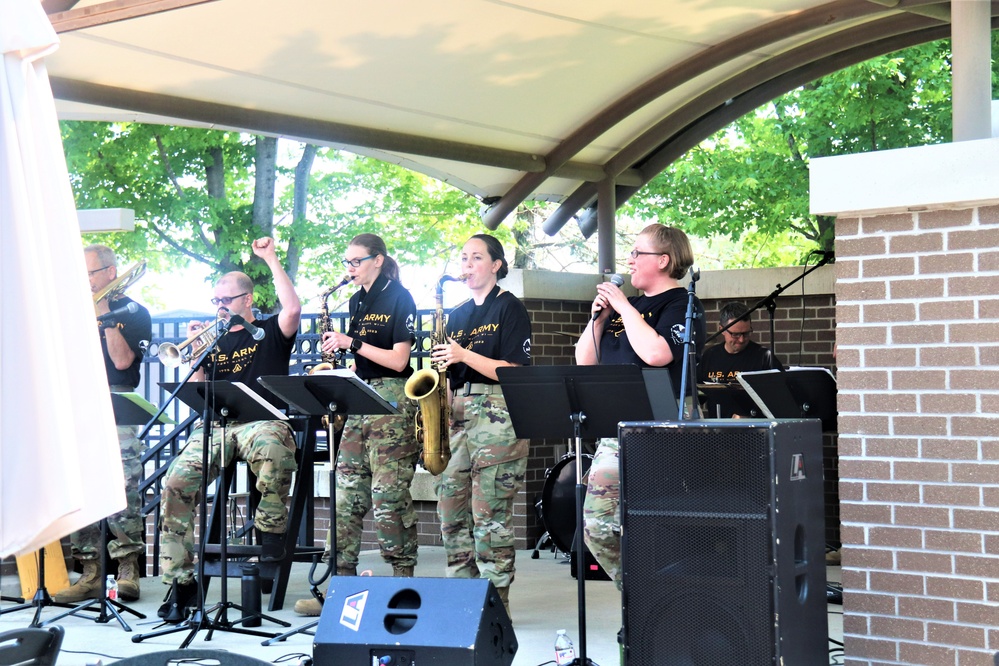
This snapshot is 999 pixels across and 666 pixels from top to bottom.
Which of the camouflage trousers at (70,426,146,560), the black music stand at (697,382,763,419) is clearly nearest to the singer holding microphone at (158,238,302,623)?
the camouflage trousers at (70,426,146,560)

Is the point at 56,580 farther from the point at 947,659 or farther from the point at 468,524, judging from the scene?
the point at 947,659

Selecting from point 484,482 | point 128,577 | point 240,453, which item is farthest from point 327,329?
point 128,577

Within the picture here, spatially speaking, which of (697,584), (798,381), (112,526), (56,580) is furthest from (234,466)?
(697,584)

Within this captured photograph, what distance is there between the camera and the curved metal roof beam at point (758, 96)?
29.0ft

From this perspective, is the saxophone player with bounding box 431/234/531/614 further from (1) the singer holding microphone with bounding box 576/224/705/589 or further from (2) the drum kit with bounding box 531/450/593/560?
(2) the drum kit with bounding box 531/450/593/560

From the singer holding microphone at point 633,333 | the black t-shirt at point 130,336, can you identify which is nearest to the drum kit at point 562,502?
the singer holding microphone at point 633,333

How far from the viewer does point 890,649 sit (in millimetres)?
4652

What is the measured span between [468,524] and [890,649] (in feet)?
8.51

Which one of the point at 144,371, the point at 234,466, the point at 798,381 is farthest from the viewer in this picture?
the point at 144,371

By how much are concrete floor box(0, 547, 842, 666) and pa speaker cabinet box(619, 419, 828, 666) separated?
0.94 meters

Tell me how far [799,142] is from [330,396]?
36.7ft

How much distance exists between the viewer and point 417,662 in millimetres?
4547

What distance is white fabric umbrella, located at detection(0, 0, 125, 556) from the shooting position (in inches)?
114

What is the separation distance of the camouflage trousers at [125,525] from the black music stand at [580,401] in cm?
364
